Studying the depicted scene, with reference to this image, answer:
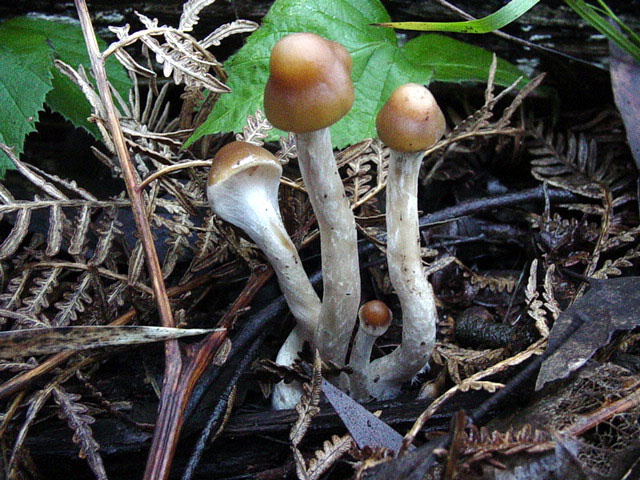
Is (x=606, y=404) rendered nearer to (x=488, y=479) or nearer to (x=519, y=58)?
(x=488, y=479)

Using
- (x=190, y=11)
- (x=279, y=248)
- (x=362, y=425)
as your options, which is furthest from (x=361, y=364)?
(x=190, y=11)

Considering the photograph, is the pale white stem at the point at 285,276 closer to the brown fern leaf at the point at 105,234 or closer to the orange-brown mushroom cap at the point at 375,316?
the orange-brown mushroom cap at the point at 375,316

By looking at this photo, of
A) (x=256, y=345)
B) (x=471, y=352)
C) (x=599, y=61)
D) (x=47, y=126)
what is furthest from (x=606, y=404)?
Result: (x=47, y=126)

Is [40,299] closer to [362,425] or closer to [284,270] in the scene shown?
[284,270]

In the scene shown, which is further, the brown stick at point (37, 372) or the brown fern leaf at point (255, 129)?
the brown fern leaf at point (255, 129)

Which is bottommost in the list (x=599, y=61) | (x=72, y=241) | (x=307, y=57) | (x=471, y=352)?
(x=471, y=352)

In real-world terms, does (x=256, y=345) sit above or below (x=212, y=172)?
below

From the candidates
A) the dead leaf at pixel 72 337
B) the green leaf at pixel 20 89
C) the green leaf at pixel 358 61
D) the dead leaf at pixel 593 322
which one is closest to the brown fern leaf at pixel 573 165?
the green leaf at pixel 358 61
